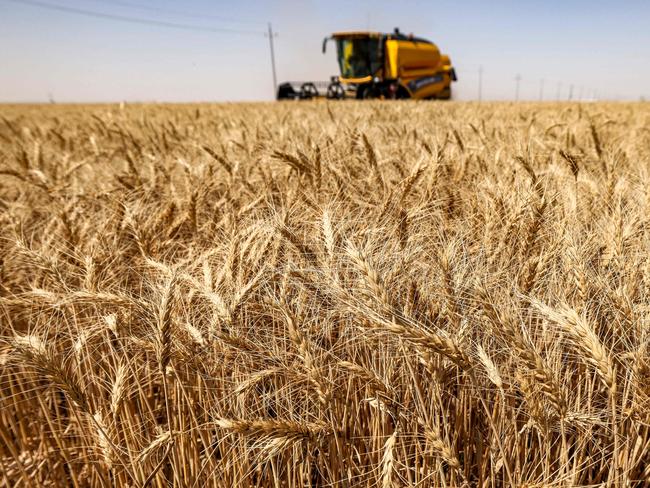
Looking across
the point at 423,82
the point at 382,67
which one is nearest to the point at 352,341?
the point at 382,67

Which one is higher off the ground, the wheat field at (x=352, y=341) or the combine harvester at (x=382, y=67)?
the combine harvester at (x=382, y=67)

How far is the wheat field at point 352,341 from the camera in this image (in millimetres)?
836

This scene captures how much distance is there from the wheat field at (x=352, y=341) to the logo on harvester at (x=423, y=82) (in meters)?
13.8

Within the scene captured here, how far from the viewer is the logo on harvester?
14.8m

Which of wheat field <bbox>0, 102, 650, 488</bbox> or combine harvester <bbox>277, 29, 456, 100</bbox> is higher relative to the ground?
combine harvester <bbox>277, 29, 456, 100</bbox>

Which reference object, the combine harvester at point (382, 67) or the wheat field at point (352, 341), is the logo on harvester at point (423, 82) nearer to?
the combine harvester at point (382, 67)

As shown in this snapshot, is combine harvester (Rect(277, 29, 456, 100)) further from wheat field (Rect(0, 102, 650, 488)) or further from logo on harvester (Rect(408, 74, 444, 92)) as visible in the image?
wheat field (Rect(0, 102, 650, 488))

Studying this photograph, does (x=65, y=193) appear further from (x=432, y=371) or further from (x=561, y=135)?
(x=561, y=135)

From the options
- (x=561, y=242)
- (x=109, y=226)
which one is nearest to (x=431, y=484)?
(x=561, y=242)

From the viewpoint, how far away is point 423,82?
15383mm

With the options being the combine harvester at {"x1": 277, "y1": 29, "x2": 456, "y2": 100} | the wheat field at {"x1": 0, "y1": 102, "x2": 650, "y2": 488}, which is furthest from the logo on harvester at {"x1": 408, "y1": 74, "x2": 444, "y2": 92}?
the wheat field at {"x1": 0, "y1": 102, "x2": 650, "y2": 488}

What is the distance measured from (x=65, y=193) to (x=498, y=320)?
2066 mm

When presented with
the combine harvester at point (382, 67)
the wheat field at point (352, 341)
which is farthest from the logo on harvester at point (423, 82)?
the wheat field at point (352, 341)

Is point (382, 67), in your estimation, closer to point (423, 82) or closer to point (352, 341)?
point (423, 82)
